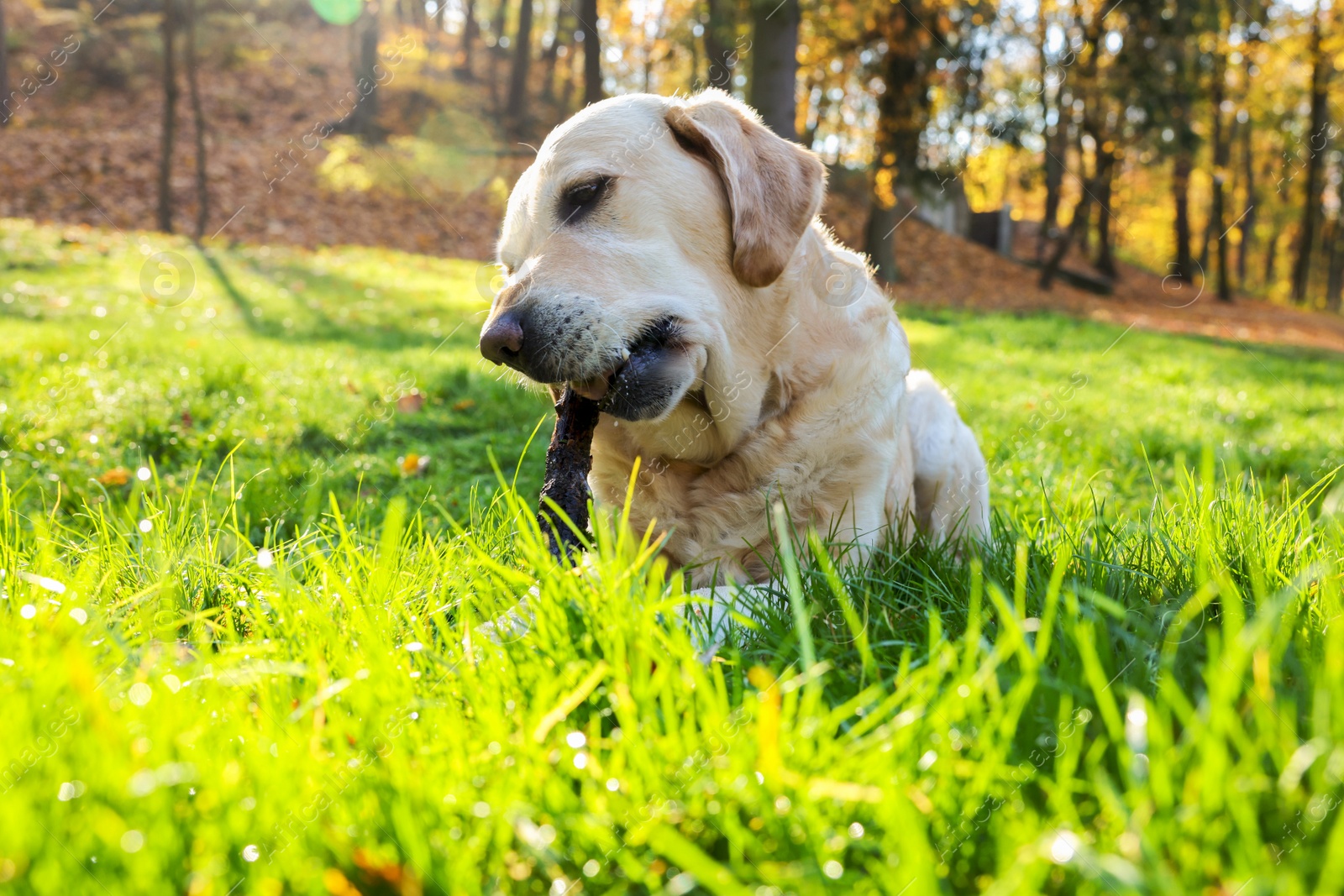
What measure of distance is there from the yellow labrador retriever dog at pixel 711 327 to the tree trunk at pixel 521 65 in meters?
23.3

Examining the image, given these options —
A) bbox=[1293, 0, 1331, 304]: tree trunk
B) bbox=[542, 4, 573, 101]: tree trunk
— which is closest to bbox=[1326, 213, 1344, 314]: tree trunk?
bbox=[1293, 0, 1331, 304]: tree trunk

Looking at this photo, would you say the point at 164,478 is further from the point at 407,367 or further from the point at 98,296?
the point at 98,296

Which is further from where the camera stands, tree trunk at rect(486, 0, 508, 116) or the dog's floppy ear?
tree trunk at rect(486, 0, 508, 116)

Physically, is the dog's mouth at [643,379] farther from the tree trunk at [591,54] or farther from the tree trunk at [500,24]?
the tree trunk at [500,24]

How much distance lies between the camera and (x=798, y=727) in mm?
1372

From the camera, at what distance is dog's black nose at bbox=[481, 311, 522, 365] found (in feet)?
7.43

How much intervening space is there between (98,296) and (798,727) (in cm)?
975

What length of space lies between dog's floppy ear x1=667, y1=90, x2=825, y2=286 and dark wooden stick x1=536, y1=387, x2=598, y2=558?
0.62 meters

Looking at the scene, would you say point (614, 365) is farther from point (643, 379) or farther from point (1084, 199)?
point (1084, 199)

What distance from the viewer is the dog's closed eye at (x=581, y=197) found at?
2576 millimetres

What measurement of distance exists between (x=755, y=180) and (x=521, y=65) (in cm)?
2425

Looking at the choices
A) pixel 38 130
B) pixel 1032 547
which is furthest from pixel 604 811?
pixel 38 130

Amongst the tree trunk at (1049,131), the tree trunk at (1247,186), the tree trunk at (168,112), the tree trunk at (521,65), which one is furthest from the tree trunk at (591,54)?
the tree trunk at (1247,186)

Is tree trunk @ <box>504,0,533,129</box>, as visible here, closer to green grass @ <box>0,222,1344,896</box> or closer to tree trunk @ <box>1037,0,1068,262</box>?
tree trunk @ <box>1037,0,1068,262</box>
